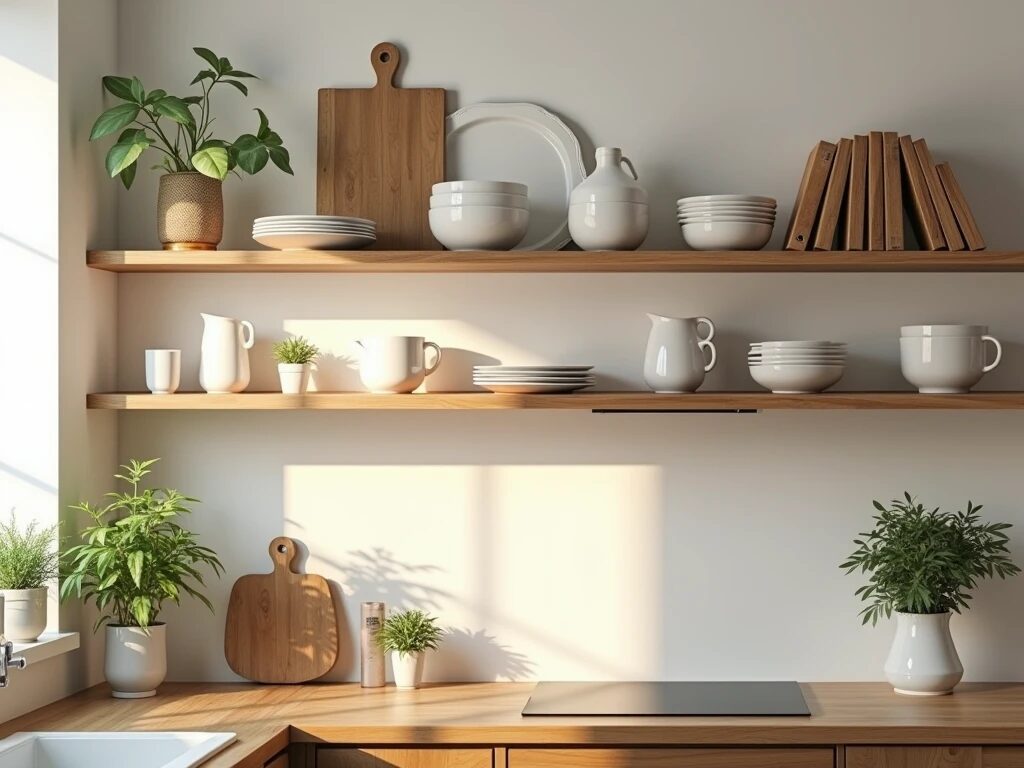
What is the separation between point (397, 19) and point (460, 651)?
5.07 ft

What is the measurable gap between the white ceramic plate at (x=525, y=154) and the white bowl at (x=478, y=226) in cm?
18

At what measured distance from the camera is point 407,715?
264 cm

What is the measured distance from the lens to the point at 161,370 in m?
2.86

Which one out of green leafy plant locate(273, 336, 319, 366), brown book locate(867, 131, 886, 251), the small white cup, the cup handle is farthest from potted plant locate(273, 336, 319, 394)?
the cup handle

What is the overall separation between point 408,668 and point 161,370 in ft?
2.94

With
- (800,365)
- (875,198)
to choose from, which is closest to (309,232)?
(800,365)

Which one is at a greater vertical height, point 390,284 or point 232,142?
point 232,142

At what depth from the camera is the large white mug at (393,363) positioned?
2.80m

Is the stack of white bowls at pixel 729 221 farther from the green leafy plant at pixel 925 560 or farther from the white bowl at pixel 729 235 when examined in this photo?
the green leafy plant at pixel 925 560

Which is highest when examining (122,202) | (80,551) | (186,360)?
(122,202)

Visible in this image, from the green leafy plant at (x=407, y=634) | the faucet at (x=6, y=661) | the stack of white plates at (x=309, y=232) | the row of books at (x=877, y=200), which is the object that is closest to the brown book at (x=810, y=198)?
the row of books at (x=877, y=200)

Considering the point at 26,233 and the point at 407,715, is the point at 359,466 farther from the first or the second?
the point at 26,233

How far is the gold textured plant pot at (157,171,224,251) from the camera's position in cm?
287

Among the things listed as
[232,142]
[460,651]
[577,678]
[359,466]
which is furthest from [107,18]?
[577,678]
